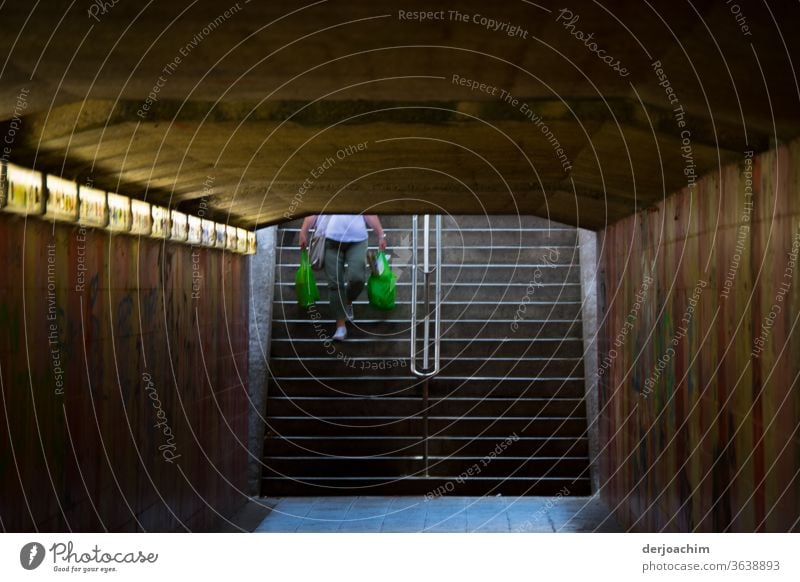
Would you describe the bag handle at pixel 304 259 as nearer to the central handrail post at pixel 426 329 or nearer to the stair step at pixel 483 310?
the stair step at pixel 483 310

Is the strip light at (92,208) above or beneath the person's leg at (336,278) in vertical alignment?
above

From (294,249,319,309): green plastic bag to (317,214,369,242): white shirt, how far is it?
40 cm

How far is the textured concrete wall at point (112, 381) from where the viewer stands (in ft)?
13.6

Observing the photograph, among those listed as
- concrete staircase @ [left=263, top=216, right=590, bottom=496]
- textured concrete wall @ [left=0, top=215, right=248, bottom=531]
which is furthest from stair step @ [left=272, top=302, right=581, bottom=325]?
textured concrete wall @ [left=0, top=215, right=248, bottom=531]

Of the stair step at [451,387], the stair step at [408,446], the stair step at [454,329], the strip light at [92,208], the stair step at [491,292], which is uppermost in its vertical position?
the strip light at [92,208]

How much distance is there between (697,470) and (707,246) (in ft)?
3.77

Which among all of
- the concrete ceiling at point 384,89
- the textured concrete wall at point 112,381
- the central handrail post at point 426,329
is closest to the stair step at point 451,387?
the central handrail post at point 426,329

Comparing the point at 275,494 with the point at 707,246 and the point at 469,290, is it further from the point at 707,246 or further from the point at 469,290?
the point at 707,246

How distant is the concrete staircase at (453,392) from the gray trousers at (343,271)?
0.27 metres

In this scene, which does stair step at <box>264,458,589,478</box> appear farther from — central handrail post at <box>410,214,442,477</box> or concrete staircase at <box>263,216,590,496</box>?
central handrail post at <box>410,214,442,477</box>

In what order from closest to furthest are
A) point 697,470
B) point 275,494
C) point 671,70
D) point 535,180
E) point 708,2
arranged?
point 708,2 < point 671,70 < point 697,470 < point 535,180 < point 275,494

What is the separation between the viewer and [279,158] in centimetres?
537

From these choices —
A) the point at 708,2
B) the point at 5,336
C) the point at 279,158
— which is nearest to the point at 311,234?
the point at 279,158

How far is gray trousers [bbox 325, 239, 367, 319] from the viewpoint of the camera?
406 inches
